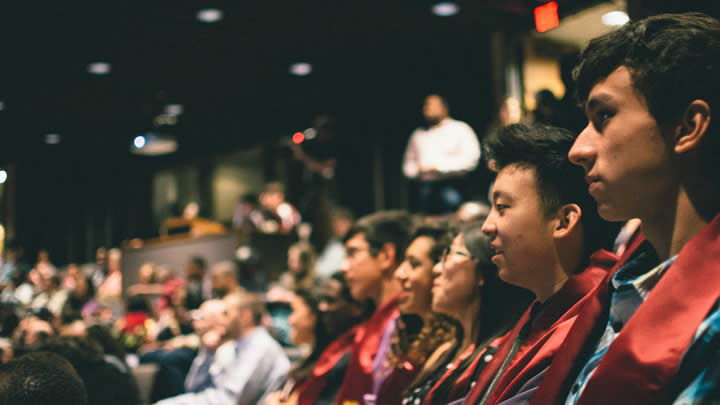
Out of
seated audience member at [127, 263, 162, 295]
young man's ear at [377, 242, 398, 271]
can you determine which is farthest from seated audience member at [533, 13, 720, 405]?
seated audience member at [127, 263, 162, 295]

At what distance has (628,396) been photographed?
0.86m

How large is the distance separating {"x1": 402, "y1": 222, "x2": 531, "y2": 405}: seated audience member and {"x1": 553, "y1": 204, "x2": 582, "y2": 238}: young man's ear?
1.45 feet

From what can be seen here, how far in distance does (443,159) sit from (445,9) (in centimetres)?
166

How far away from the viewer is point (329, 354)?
3.15 meters

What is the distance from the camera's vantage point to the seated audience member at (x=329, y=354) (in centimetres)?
304

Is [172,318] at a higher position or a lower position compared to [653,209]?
lower

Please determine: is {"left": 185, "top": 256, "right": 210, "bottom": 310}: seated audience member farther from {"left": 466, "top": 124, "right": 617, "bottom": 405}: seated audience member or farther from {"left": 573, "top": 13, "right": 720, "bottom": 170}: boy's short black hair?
{"left": 573, "top": 13, "right": 720, "bottom": 170}: boy's short black hair

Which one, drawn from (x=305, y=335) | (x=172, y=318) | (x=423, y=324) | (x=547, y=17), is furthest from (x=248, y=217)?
(x=547, y=17)

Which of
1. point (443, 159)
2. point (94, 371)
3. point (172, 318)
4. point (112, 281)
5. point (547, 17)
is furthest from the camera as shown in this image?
point (112, 281)

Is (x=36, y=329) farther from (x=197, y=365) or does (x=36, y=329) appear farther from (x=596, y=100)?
→ (x=596, y=100)

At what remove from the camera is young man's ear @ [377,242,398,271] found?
2980 millimetres

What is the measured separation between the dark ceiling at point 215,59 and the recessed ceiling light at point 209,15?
0.25 ft

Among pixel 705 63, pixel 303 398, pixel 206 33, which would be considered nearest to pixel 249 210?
pixel 206 33

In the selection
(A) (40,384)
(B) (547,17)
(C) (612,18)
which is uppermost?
(C) (612,18)
